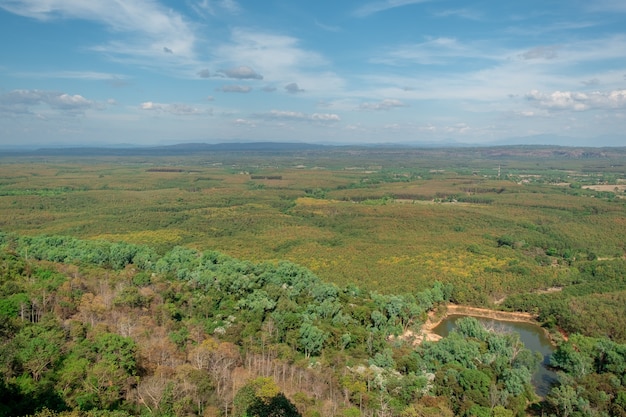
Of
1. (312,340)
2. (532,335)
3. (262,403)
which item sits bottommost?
(532,335)

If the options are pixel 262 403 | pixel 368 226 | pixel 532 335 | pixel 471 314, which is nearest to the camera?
pixel 262 403

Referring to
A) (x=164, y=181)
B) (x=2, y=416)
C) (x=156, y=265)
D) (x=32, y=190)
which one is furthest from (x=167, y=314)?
(x=164, y=181)

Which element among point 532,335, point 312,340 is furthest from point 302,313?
point 532,335

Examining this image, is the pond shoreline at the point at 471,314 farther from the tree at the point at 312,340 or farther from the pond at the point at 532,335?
the tree at the point at 312,340

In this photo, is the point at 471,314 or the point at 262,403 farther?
the point at 471,314

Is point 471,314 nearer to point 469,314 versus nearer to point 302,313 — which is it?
point 469,314
